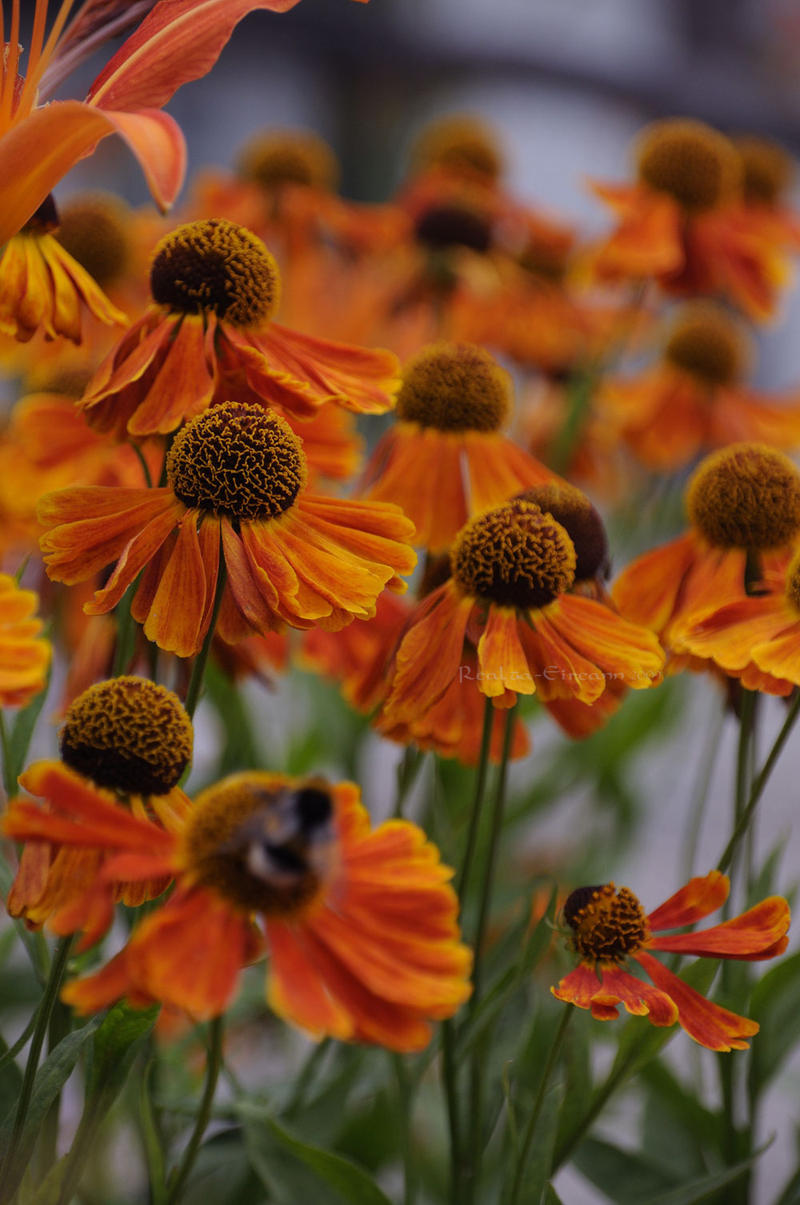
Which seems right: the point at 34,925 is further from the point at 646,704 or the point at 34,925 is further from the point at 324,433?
the point at 646,704

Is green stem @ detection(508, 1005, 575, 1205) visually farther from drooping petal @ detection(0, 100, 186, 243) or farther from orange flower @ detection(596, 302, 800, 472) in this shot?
orange flower @ detection(596, 302, 800, 472)

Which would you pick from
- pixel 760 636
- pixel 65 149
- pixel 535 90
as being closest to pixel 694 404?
pixel 760 636

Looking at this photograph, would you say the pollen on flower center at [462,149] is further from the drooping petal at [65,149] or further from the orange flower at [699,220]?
the drooping petal at [65,149]

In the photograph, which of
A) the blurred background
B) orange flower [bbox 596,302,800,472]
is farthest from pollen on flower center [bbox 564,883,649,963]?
the blurred background

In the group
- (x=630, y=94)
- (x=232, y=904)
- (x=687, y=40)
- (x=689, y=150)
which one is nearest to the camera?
(x=232, y=904)

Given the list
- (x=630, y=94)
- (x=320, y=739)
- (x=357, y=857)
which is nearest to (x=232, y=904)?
(x=357, y=857)

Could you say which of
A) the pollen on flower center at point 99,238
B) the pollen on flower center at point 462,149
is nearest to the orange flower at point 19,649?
the pollen on flower center at point 99,238

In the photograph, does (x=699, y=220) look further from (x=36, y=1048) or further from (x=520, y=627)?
(x=36, y=1048)
